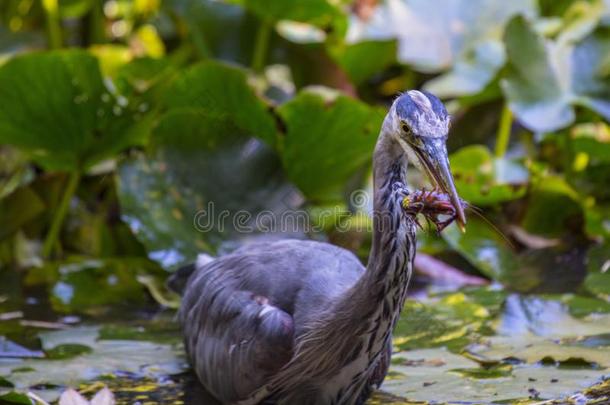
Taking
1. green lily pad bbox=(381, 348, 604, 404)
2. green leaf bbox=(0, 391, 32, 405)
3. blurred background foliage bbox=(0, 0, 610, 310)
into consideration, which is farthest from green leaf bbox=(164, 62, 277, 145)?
green leaf bbox=(0, 391, 32, 405)

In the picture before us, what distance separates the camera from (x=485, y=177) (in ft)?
16.2

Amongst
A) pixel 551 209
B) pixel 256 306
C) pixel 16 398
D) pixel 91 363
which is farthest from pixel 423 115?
pixel 551 209

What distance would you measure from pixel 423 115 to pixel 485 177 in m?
2.24

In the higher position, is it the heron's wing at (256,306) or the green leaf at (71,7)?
the green leaf at (71,7)

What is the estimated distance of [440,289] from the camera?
4641mm

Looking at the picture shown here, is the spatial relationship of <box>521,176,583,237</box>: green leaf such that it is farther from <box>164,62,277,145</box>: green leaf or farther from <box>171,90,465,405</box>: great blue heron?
<box>171,90,465,405</box>: great blue heron

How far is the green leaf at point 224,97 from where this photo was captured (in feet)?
15.0

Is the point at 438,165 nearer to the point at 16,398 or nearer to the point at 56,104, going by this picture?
the point at 16,398

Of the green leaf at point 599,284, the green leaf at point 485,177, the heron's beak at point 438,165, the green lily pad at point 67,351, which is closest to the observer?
the heron's beak at point 438,165

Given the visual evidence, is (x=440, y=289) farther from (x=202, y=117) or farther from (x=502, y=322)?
(x=202, y=117)

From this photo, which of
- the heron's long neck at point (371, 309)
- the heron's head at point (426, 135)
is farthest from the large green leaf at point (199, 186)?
the heron's head at point (426, 135)

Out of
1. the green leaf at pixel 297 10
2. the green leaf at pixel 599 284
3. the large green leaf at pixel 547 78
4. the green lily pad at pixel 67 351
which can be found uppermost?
the green leaf at pixel 297 10

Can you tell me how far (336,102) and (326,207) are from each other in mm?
685

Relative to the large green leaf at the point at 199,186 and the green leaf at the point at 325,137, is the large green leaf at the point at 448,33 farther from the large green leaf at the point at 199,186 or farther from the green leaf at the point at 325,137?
the large green leaf at the point at 199,186
